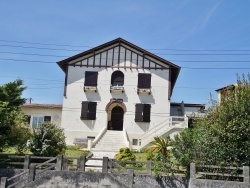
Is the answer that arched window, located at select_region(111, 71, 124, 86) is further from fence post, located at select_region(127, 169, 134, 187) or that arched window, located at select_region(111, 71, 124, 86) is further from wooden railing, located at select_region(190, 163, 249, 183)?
wooden railing, located at select_region(190, 163, 249, 183)

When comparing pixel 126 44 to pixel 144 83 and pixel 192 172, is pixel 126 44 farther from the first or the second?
pixel 192 172

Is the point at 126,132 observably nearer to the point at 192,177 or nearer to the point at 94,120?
the point at 94,120

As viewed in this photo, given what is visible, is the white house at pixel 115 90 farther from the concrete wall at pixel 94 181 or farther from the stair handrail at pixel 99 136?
the concrete wall at pixel 94 181

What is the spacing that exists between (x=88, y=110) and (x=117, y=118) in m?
3.33

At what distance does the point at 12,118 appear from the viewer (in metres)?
18.6

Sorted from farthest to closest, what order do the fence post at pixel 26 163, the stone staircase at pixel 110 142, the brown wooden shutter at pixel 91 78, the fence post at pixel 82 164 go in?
the brown wooden shutter at pixel 91 78 < the stone staircase at pixel 110 142 < the fence post at pixel 26 163 < the fence post at pixel 82 164

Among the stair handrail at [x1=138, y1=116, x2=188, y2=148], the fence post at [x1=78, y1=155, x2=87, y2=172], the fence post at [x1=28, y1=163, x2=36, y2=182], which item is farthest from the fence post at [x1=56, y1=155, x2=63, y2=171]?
the stair handrail at [x1=138, y1=116, x2=188, y2=148]

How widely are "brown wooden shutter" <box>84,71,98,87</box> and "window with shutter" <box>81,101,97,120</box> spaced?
187 cm

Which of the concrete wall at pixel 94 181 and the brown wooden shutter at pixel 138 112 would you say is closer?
the concrete wall at pixel 94 181

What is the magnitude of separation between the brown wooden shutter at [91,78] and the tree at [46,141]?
1264cm

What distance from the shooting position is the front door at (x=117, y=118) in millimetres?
33438

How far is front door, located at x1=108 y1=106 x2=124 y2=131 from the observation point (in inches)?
1316

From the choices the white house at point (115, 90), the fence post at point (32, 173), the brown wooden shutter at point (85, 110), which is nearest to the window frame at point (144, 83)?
the white house at point (115, 90)

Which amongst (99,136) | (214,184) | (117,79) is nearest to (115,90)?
(117,79)
